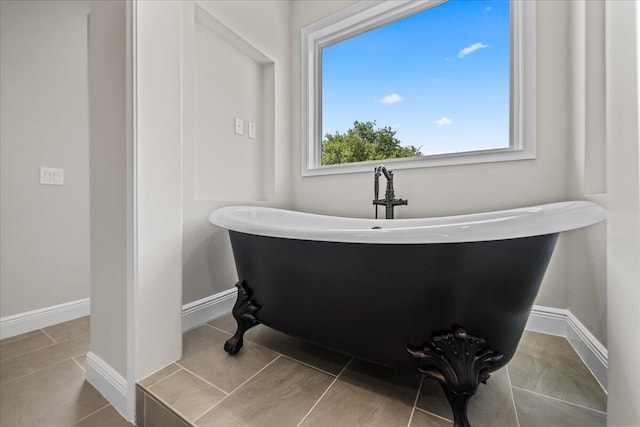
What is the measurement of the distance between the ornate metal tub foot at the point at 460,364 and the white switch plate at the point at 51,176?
2222mm

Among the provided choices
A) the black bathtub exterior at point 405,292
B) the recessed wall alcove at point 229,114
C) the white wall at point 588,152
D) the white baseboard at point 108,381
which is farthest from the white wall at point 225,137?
the white wall at point 588,152

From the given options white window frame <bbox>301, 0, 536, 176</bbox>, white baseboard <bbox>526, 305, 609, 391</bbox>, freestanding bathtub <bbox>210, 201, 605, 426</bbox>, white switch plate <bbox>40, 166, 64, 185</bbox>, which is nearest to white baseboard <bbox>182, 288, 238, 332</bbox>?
freestanding bathtub <bbox>210, 201, 605, 426</bbox>

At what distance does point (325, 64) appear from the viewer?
209 cm

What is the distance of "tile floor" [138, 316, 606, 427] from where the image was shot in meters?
0.73

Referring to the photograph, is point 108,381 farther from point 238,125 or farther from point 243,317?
point 238,125

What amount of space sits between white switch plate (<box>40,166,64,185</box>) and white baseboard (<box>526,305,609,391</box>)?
2.81 meters

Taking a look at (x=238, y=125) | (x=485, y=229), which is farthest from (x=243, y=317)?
(x=238, y=125)

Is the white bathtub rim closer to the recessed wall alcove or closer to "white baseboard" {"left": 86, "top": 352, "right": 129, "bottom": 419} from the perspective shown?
"white baseboard" {"left": 86, "top": 352, "right": 129, "bottom": 419}

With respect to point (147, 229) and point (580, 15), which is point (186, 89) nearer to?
point (147, 229)

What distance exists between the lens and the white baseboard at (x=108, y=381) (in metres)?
0.88

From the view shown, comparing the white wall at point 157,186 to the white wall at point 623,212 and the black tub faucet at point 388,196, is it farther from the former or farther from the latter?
the white wall at point 623,212

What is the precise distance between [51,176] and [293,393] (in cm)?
191

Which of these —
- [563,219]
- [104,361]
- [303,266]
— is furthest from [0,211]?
[563,219]

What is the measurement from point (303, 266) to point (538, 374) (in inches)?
38.7
